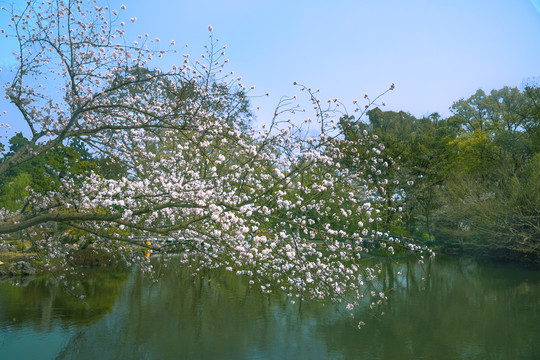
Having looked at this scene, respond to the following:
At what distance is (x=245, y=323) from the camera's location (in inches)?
524

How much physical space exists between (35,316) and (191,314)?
17.1ft

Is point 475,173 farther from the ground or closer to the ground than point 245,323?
farther from the ground

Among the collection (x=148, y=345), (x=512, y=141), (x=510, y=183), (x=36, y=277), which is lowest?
(x=148, y=345)

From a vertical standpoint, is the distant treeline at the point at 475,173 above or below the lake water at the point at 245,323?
above

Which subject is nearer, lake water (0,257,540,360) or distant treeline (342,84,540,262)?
lake water (0,257,540,360)

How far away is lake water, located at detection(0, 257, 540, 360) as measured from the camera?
11.1m

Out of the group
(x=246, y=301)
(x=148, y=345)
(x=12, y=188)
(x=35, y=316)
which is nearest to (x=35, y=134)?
(x=148, y=345)

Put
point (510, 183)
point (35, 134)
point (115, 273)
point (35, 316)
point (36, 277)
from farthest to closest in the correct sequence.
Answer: point (510, 183)
point (115, 273)
point (36, 277)
point (35, 316)
point (35, 134)

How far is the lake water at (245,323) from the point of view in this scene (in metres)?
11.1

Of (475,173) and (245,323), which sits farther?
(475,173)

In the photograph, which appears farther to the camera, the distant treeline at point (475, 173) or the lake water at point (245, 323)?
Answer: the distant treeline at point (475, 173)

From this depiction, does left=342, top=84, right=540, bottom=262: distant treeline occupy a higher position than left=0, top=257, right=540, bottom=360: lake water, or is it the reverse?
left=342, top=84, right=540, bottom=262: distant treeline

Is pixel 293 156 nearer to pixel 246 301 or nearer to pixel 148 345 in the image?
pixel 148 345

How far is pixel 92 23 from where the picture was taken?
29.4 feet
